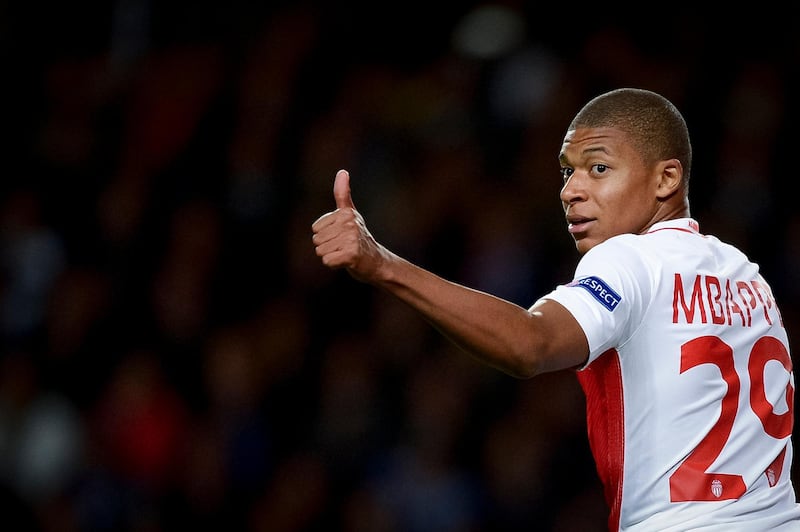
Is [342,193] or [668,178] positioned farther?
[668,178]

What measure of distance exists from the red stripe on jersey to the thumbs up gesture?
2.47 ft

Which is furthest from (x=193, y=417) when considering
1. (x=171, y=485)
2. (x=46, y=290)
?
(x=46, y=290)

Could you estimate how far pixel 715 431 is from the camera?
3.16 metres

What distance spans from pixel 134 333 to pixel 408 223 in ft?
7.12

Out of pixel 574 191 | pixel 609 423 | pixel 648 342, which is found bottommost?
pixel 609 423

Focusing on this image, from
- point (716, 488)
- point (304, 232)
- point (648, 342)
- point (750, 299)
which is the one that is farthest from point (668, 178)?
point (304, 232)

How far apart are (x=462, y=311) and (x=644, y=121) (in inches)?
39.1

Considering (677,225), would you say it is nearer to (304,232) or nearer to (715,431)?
(715,431)

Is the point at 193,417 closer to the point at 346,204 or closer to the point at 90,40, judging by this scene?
the point at 90,40

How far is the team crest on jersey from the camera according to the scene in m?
3.03

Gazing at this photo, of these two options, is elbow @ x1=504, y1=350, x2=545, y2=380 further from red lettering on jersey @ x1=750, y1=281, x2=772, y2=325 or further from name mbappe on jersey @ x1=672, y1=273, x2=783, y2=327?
red lettering on jersey @ x1=750, y1=281, x2=772, y2=325

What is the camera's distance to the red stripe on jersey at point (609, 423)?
3244 mm

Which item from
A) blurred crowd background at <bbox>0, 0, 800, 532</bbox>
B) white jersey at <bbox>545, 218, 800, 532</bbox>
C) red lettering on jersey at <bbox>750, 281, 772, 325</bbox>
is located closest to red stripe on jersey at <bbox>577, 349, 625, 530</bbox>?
white jersey at <bbox>545, 218, 800, 532</bbox>

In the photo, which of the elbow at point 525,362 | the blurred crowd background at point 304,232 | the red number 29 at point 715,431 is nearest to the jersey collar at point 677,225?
the red number 29 at point 715,431
